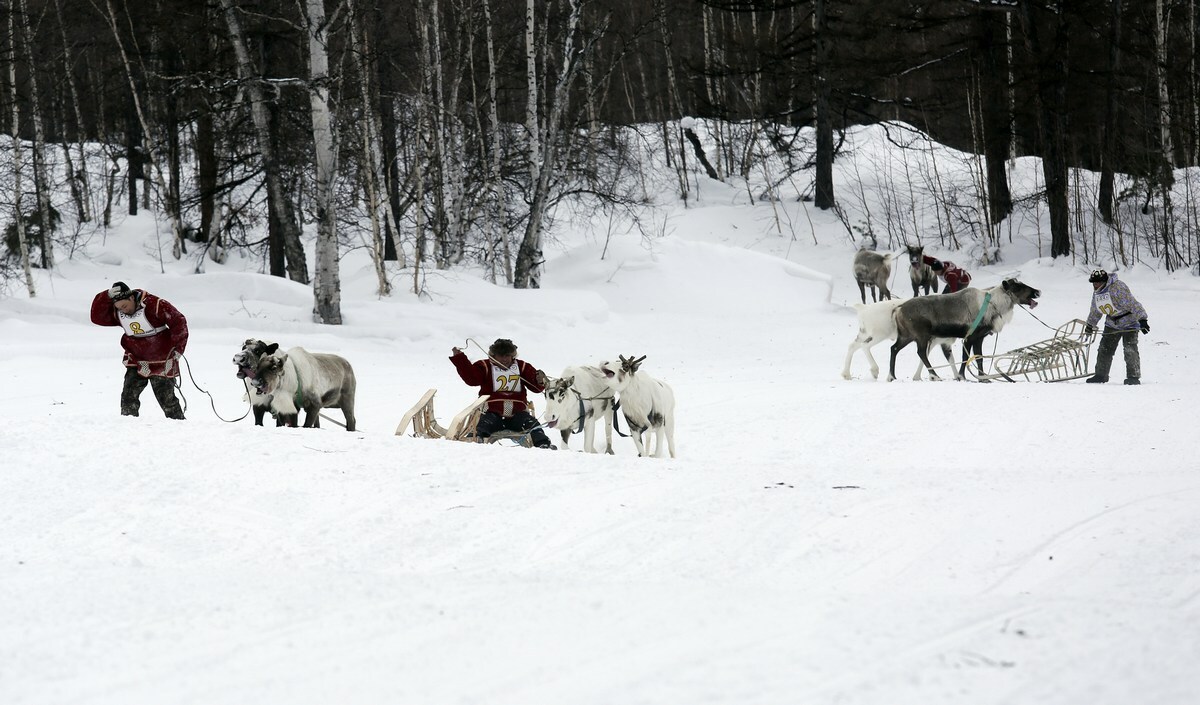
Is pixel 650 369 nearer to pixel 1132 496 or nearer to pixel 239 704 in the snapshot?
pixel 1132 496

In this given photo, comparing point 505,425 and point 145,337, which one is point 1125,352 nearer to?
point 505,425

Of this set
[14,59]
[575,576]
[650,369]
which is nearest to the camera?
[575,576]

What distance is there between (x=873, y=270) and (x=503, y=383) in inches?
552

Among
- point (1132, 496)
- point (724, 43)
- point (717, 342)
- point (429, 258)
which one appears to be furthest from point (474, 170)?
point (1132, 496)

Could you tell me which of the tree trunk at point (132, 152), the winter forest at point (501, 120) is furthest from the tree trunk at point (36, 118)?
the tree trunk at point (132, 152)

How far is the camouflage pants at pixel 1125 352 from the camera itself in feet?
42.6

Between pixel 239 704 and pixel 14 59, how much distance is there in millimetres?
18530

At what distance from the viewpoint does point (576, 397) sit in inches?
344

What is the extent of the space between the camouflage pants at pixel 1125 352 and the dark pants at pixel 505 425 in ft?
25.9

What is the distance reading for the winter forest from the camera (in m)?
20.0

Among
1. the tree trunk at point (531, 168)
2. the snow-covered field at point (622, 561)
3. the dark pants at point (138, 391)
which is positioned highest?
the tree trunk at point (531, 168)

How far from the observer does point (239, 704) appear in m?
3.52

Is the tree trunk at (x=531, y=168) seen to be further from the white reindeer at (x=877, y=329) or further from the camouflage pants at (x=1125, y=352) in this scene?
the camouflage pants at (x=1125, y=352)

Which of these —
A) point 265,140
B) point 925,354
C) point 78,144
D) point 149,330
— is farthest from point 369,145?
point 78,144
